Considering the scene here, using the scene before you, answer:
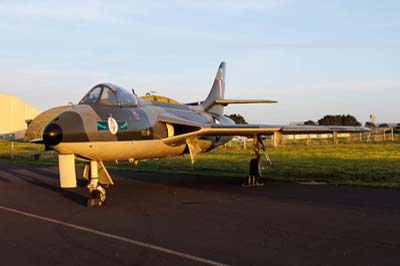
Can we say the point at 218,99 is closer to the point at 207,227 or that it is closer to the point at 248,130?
the point at 248,130

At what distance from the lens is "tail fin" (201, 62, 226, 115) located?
70.9 ft

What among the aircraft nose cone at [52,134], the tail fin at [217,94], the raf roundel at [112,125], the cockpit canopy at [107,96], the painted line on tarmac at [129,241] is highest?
the tail fin at [217,94]

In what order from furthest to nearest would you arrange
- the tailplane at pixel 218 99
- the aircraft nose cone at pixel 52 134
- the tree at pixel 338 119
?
the tree at pixel 338 119, the tailplane at pixel 218 99, the aircraft nose cone at pixel 52 134

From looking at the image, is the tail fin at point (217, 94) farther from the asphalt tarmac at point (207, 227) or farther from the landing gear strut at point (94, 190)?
the landing gear strut at point (94, 190)

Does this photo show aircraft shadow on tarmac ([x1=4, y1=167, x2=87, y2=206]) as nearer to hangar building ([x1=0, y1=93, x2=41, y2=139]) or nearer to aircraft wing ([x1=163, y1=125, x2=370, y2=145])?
aircraft wing ([x1=163, y1=125, x2=370, y2=145])

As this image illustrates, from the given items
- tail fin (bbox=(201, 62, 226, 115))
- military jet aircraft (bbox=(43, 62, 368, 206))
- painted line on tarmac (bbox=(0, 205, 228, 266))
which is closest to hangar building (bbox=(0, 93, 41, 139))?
tail fin (bbox=(201, 62, 226, 115))

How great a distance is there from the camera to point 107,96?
12922 millimetres

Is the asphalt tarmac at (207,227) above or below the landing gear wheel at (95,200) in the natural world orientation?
below

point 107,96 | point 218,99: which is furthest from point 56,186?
point 218,99

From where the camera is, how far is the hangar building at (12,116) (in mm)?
78812

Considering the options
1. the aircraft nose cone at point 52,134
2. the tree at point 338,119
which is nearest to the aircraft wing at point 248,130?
the aircraft nose cone at point 52,134

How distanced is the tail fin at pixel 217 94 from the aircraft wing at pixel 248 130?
17.1 feet

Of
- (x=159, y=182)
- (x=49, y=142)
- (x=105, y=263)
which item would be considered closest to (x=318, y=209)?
(x=105, y=263)

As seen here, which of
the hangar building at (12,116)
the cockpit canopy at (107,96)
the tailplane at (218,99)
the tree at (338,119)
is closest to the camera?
the cockpit canopy at (107,96)
